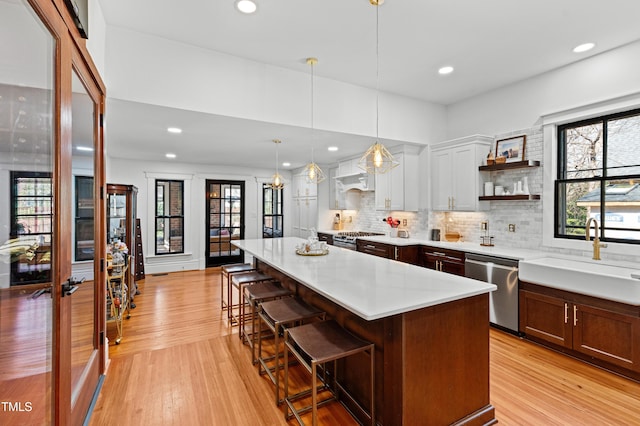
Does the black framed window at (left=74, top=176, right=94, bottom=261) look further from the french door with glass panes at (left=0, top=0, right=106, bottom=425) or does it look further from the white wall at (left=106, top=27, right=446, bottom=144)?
the white wall at (left=106, top=27, right=446, bottom=144)

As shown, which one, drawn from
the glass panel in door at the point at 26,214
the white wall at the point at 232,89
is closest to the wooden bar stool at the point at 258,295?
the glass panel in door at the point at 26,214

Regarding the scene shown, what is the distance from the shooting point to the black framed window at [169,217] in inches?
261

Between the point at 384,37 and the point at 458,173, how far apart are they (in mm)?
2301

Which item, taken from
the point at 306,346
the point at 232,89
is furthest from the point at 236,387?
the point at 232,89

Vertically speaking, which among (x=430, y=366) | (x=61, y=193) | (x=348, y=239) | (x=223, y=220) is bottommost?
(x=430, y=366)

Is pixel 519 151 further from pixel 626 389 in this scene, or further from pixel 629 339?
pixel 626 389

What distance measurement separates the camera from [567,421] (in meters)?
2.03

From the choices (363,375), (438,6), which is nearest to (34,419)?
(363,375)

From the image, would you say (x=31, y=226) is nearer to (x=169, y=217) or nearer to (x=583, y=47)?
(x=583, y=47)

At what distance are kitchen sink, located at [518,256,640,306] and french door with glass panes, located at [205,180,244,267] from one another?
5927mm

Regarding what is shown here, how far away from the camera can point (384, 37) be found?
2885 millimetres

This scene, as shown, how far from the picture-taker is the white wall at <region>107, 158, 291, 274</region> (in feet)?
20.9

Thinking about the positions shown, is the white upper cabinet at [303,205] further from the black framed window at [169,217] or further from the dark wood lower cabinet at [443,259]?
the dark wood lower cabinet at [443,259]

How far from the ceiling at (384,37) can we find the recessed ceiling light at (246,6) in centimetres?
6
